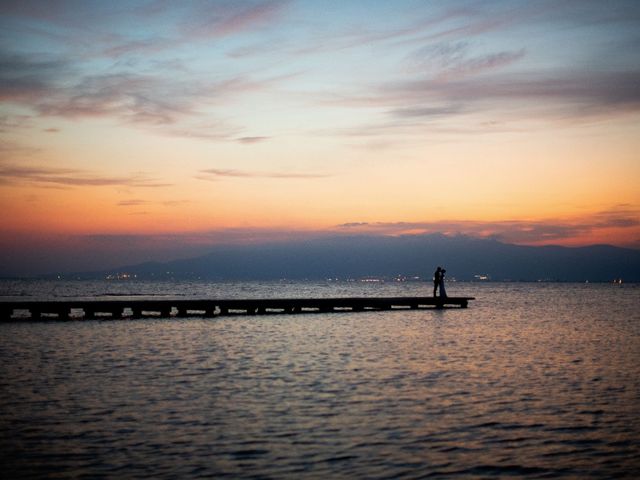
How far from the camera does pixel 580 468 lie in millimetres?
11578

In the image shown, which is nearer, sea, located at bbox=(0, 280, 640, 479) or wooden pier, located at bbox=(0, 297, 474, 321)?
sea, located at bbox=(0, 280, 640, 479)

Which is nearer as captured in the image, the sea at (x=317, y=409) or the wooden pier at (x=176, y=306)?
the sea at (x=317, y=409)

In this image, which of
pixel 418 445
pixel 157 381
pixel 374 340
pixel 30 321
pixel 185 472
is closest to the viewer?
pixel 185 472

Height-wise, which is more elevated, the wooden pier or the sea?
the wooden pier

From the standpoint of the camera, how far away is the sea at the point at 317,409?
11.6m

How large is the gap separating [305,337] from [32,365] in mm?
13609

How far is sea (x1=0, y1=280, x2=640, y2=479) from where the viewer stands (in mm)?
11555

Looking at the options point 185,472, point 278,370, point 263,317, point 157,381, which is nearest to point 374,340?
point 278,370

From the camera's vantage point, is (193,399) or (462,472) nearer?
(462,472)

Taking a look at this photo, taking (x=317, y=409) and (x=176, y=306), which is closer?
(x=317, y=409)

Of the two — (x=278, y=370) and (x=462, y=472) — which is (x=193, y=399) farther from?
(x=462, y=472)

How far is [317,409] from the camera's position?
15648 millimetres

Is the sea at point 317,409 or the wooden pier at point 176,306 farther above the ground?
the wooden pier at point 176,306

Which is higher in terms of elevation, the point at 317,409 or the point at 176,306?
the point at 176,306
